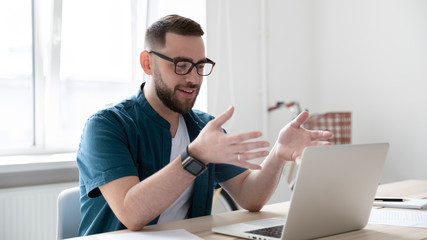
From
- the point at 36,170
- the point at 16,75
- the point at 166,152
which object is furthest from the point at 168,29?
the point at 16,75

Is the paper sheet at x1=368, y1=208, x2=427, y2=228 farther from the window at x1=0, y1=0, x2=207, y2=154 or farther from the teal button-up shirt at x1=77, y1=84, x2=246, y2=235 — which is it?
the window at x1=0, y1=0, x2=207, y2=154

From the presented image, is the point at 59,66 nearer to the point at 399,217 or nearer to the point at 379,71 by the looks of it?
the point at 399,217

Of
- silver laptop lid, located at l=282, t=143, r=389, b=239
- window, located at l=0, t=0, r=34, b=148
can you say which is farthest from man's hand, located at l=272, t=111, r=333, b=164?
window, located at l=0, t=0, r=34, b=148

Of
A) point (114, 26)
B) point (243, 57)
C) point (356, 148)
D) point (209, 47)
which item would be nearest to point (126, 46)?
point (114, 26)

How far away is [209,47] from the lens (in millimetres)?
3072

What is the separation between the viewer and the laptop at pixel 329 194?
0.97 m

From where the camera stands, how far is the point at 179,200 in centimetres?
155

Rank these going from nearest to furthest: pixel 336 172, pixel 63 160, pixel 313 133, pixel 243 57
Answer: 1. pixel 336 172
2. pixel 313 133
3. pixel 63 160
4. pixel 243 57

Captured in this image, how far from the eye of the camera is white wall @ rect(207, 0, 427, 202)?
3129mm

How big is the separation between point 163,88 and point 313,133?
21.4 inches

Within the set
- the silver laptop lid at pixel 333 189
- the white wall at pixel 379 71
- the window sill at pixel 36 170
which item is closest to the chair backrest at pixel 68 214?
the silver laptop lid at pixel 333 189

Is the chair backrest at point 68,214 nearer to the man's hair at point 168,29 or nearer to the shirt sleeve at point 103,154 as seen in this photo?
the shirt sleeve at point 103,154

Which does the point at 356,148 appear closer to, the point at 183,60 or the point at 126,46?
the point at 183,60

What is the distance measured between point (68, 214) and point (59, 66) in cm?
149
